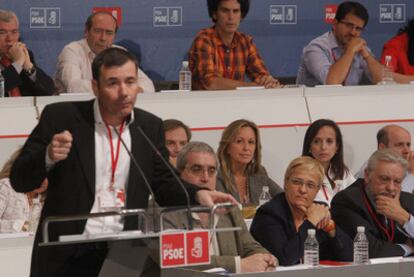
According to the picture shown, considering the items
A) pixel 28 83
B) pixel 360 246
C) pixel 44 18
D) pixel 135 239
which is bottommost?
pixel 360 246

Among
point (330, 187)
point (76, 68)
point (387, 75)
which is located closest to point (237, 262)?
point (330, 187)

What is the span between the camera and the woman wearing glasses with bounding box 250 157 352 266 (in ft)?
19.5

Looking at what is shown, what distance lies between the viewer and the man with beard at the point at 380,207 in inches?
252

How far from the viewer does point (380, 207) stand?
6.42m

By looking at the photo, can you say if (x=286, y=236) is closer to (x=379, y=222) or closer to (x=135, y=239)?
(x=379, y=222)

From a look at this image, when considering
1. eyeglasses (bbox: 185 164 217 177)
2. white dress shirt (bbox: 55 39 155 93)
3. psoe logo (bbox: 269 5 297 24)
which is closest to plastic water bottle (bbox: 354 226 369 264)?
eyeglasses (bbox: 185 164 217 177)

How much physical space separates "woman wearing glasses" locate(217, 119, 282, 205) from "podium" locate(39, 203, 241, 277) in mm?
3579

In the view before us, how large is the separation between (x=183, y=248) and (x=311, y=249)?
2.13 m

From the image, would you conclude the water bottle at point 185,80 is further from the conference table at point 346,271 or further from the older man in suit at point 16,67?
the conference table at point 346,271

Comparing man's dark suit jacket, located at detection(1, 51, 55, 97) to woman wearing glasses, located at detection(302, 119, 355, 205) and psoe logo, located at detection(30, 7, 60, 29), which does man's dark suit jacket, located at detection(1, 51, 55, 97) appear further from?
woman wearing glasses, located at detection(302, 119, 355, 205)

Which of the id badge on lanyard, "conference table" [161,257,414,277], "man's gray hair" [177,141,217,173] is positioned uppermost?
the id badge on lanyard

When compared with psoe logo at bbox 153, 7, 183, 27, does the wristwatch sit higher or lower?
lower

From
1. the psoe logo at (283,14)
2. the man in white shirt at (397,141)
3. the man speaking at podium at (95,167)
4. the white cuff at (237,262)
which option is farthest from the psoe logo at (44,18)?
the man speaking at podium at (95,167)

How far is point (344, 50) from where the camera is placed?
952 cm
